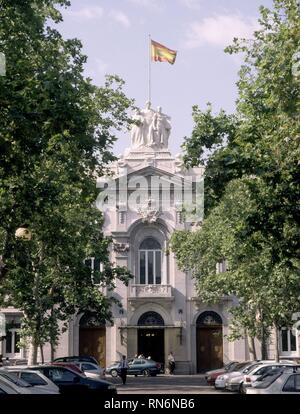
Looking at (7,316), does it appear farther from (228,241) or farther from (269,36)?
(269,36)

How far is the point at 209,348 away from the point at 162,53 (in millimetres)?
21846

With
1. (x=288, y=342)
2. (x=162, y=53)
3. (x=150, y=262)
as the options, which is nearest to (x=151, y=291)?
(x=150, y=262)

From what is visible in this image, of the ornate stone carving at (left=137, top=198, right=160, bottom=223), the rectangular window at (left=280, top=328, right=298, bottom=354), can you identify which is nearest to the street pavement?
the rectangular window at (left=280, top=328, right=298, bottom=354)

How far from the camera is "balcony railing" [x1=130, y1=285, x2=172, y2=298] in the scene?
2083 inches

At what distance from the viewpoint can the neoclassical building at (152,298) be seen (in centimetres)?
5275

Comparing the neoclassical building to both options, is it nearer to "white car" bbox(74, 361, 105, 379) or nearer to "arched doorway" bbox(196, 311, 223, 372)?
"arched doorway" bbox(196, 311, 223, 372)

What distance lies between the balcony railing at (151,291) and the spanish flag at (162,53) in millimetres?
16428

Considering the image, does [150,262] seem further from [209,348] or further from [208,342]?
[209,348]

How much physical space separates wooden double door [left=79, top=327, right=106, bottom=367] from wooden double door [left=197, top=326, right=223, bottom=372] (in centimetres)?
713

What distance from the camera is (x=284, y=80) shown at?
19.9 meters

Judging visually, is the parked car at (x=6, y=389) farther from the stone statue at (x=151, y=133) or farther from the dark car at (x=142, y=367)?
the stone statue at (x=151, y=133)

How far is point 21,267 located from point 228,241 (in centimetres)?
1040

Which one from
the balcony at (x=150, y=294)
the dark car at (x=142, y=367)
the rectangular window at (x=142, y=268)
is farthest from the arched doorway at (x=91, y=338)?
the rectangular window at (x=142, y=268)

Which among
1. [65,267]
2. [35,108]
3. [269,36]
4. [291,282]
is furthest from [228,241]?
[35,108]
